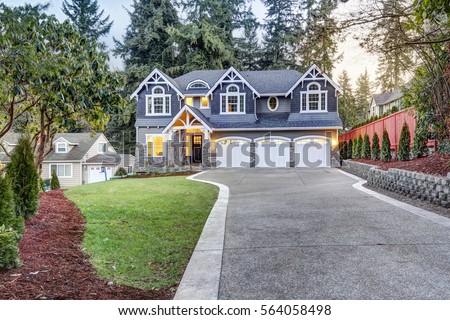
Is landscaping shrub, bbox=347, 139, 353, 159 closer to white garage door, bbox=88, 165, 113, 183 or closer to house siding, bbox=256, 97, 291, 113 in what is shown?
house siding, bbox=256, 97, 291, 113

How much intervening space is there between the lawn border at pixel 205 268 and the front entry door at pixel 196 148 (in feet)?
52.1

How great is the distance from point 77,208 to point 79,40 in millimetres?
2967

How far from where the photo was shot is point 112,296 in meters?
2.62

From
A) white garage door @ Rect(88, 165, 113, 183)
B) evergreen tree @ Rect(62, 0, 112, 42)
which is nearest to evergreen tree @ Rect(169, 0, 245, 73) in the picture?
evergreen tree @ Rect(62, 0, 112, 42)

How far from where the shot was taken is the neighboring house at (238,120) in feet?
61.9

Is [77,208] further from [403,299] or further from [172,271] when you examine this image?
[403,299]

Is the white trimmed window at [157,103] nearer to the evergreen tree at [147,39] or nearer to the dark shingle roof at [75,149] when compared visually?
the evergreen tree at [147,39]

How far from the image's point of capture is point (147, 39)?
1245 centimetres

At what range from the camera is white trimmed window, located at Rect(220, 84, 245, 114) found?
20.0 metres

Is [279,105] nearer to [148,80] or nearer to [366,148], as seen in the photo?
[366,148]

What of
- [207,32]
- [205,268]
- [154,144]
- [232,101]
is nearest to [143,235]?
[205,268]

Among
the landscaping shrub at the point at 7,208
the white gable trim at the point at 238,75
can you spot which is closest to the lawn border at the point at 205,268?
the landscaping shrub at the point at 7,208

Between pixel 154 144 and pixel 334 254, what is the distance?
1774 centimetres

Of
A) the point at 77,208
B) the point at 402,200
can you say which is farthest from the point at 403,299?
the point at 77,208
